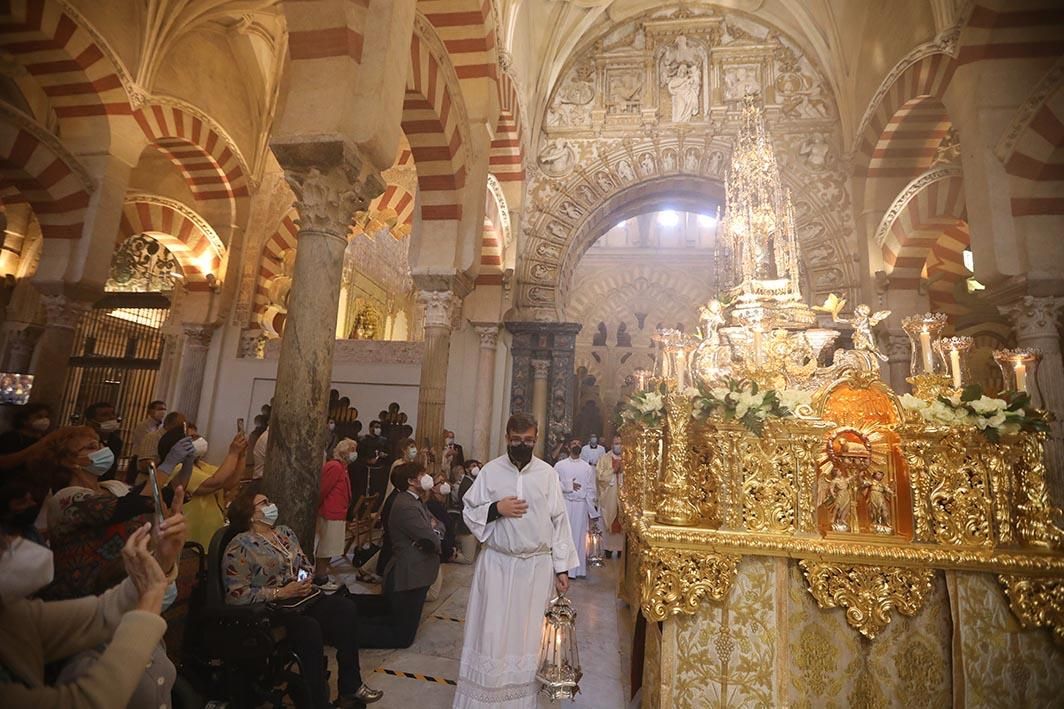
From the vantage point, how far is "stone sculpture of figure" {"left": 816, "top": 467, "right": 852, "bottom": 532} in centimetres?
257

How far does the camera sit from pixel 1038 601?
2.24m

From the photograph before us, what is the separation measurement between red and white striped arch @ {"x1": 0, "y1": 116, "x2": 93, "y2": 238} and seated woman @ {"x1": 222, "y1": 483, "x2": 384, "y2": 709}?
260 inches

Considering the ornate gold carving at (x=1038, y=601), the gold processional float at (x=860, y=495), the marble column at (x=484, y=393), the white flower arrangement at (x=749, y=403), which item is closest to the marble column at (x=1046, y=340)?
the gold processional float at (x=860, y=495)

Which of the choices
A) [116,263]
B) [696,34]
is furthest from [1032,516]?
[116,263]

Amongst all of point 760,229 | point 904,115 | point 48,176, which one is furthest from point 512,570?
point 904,115

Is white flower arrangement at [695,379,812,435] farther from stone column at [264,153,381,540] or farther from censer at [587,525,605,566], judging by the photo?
censer at [587,525,605,566]

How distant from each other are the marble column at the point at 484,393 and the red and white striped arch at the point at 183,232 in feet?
18.1

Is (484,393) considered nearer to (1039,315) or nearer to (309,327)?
(309,327)

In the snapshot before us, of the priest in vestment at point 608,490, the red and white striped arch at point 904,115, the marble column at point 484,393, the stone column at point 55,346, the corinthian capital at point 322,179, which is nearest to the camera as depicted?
the corinthian capital at point 322,179

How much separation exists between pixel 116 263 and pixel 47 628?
13.5 meters

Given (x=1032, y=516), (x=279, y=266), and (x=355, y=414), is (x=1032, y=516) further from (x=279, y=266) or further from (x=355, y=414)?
(x=279, y=266)

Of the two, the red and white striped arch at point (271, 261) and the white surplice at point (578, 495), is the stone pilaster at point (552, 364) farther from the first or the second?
the red and white striped arch at point (271, 261)

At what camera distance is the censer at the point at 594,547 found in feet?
20.7

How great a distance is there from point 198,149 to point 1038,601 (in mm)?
11736
